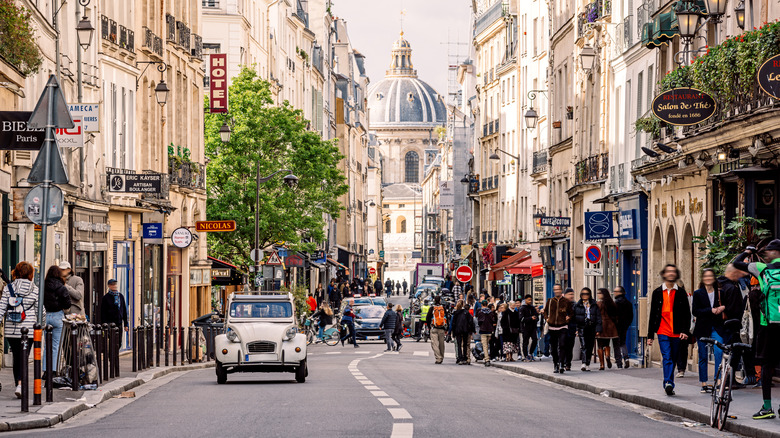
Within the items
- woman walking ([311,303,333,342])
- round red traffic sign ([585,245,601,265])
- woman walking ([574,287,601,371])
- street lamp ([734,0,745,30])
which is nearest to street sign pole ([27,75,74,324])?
street lamp ([734,0,745,30])

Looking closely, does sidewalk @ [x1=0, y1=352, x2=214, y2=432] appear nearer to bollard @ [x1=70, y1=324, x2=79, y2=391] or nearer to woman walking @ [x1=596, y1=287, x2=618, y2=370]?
bollard @ [x1=70, y1=324, x2=79, y2=391]

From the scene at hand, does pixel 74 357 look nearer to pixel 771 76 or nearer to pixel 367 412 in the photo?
pixel 367 412

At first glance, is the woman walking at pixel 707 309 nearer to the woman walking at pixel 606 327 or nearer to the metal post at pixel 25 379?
the woman walking at pixel 606 327

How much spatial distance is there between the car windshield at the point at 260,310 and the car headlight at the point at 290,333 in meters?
0.61

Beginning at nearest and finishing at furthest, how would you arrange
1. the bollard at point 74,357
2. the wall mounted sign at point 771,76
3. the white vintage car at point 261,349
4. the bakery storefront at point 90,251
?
the wall mounted sign at point 771,76 → the bollard at point 74,357 → the white vintage car at point 261,349 → the bakery storefront at point 90,251

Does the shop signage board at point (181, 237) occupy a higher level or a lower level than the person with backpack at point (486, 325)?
higher

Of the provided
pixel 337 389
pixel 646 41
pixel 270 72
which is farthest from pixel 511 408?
pixel 270 72

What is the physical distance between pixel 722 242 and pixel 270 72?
5256 cm

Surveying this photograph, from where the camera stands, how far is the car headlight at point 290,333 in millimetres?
24516

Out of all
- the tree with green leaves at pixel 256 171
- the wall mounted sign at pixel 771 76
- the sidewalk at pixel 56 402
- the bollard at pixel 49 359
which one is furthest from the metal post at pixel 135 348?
the tree with green leaves at pixel 256 171

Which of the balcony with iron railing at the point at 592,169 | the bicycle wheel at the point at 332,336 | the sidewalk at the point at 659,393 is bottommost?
the bicycle wheel at the point at 332,336

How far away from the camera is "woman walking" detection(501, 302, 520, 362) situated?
113 feet

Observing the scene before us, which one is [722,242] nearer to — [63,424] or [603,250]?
[63,424]

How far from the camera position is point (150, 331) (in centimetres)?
2778
